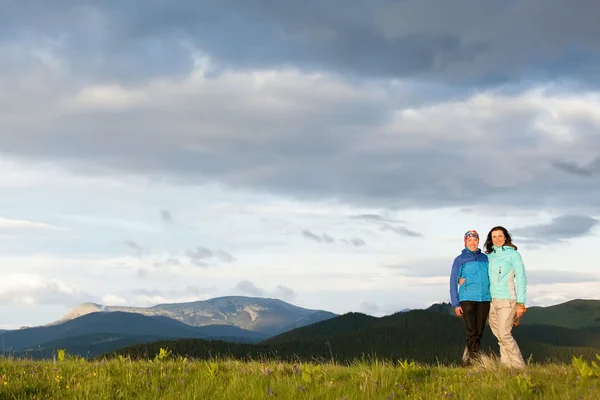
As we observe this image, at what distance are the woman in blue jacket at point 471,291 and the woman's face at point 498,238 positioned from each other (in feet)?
2.17

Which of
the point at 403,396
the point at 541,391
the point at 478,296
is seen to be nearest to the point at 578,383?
the point at 541,391

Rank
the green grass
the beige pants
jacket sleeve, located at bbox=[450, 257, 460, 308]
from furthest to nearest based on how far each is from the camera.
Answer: jacket sleeve, located at bbox=[450, 257, 460, 308], the beige pants, the green grass

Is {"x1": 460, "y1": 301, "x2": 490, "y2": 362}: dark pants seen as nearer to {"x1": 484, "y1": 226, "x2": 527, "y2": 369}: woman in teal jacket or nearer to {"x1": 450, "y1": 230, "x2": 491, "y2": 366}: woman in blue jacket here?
{"x1": 450, "y1": 230, "x2": 491, "y2": 366}: woman in blue jacket

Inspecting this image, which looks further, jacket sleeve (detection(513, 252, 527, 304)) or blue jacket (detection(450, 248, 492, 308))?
blue jacket (detection(450, 248, 492, 308))

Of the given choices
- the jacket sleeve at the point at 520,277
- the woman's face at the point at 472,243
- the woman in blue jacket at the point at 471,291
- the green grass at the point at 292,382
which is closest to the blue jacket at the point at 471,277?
the woman in blue jacket at the point at 471,291

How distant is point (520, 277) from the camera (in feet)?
51.0

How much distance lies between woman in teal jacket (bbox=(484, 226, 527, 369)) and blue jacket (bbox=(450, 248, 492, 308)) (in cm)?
25

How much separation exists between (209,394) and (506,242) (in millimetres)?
9680

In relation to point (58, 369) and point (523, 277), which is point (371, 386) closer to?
point (58, 369)

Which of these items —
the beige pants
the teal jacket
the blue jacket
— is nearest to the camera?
the beige pants

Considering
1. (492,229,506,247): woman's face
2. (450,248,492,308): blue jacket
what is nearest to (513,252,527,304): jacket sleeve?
(492,229,506,247): woman's face

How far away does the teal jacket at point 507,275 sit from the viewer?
50.9ft

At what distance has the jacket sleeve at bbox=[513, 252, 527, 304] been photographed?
15305 millimetres

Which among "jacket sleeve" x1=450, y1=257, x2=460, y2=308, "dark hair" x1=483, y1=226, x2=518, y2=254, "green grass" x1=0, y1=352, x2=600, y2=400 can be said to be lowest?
"green grass" x1=0, y1=352, x2=600, y2=400
